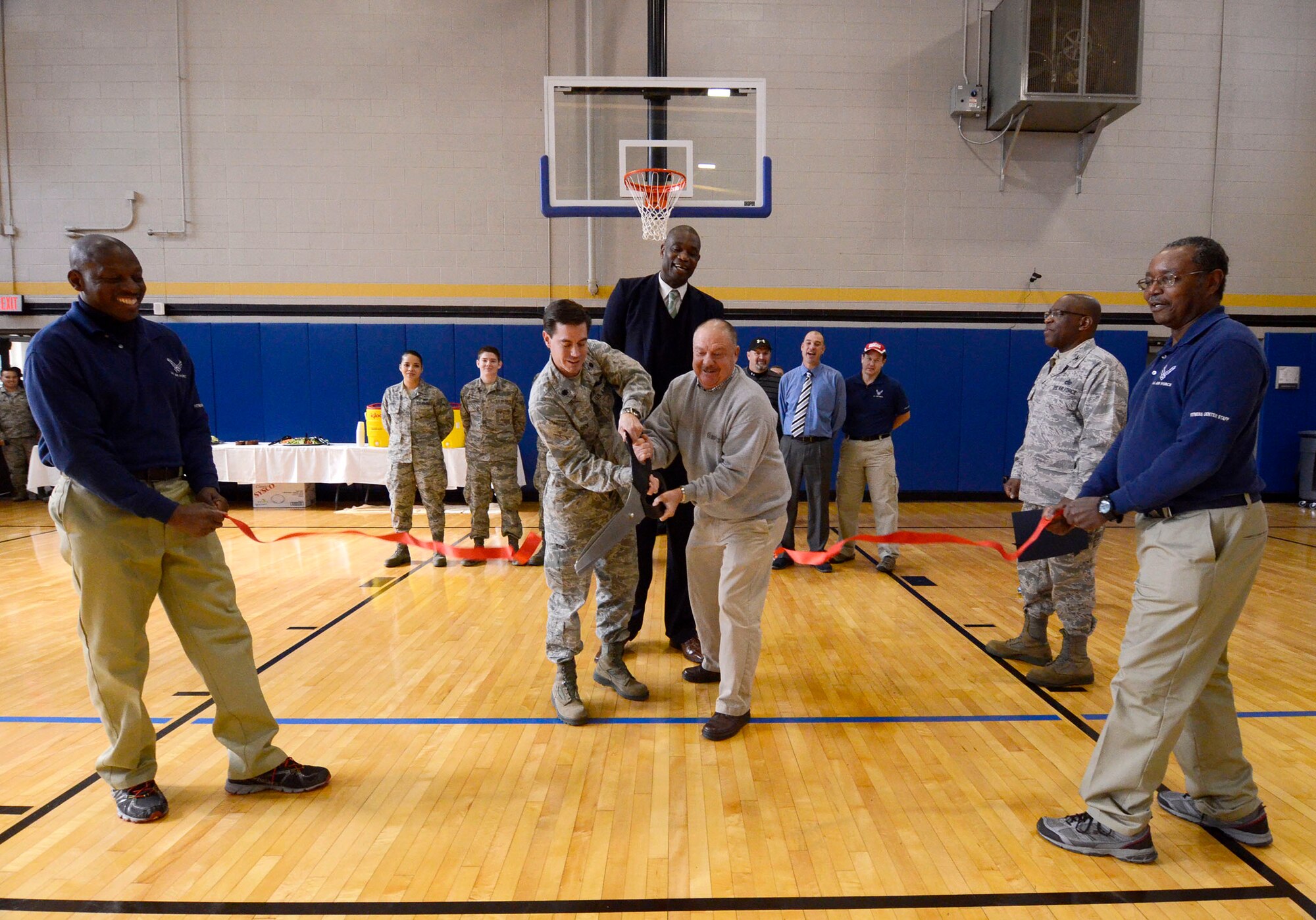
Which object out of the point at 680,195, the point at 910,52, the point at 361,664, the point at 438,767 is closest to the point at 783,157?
the point at 910,52

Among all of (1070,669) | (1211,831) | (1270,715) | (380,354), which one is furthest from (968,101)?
(1211,831)

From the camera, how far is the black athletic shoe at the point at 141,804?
2590mm

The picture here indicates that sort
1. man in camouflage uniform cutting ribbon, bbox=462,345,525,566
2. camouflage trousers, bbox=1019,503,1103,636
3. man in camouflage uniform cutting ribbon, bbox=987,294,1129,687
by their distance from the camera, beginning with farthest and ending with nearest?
man in camouflage uniform cutting ribbon, bbox=462,345,525,566 → camouflage trousers, bbox=1019,503,1103,636 → man in camouflage uniform cutting ribbon, bbox=987,294,1129,687

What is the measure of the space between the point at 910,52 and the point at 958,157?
1488 mm

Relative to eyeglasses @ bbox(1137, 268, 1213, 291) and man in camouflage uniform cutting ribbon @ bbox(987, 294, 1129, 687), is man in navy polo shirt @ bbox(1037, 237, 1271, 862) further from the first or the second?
man in camouflage uniform cutting ribbon @ bbox(987, 294, 1129, 687)

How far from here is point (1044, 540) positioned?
2.75 meters

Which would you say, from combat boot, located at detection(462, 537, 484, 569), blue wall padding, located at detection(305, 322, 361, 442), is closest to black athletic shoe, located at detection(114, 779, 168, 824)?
A: combat boot, located at detection(462, 537, 484, 569)

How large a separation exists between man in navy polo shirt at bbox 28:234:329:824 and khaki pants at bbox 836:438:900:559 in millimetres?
4959

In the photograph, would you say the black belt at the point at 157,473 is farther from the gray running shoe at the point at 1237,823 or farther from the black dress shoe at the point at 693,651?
the gray running shoe at the point at 1237,823

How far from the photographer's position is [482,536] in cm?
689

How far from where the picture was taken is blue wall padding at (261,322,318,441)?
400 inches

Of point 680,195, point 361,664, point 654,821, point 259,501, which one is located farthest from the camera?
point 259,501

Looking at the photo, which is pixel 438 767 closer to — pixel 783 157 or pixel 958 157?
pixel 783 157

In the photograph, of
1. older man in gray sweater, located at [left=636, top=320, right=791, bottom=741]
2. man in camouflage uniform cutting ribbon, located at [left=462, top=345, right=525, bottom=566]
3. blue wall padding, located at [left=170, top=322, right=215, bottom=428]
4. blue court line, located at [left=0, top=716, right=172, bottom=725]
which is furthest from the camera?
blue wall padding, located at [left=170, top=322, right=215, bottom=428]
